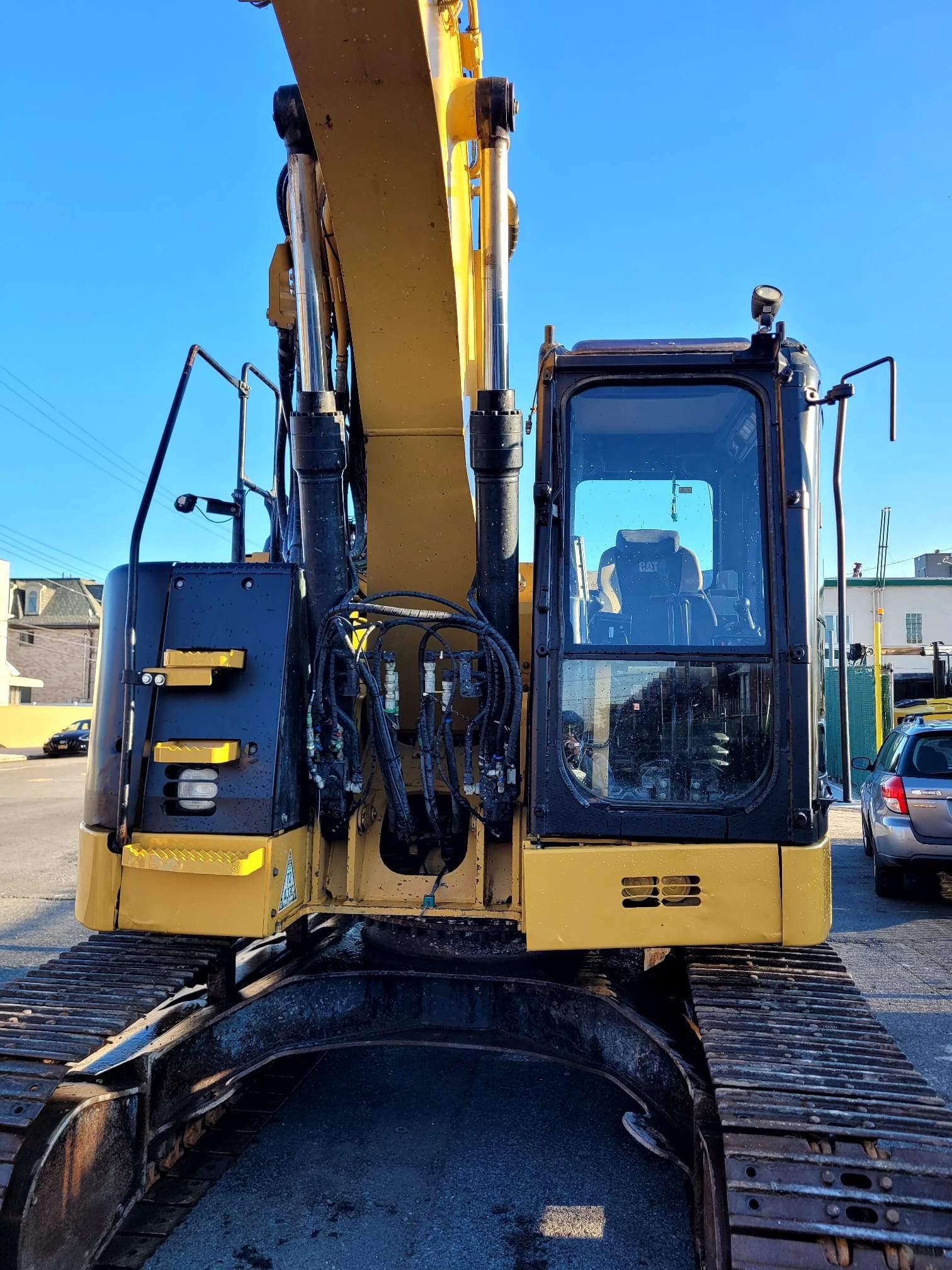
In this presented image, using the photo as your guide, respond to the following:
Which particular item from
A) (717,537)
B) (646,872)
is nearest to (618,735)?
(646,872)

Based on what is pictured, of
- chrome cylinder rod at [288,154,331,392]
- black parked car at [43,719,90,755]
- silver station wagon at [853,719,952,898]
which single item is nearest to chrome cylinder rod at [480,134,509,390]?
chrome cylinder rod at [288,154,331,392]

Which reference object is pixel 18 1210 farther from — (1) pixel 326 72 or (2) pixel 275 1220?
(1) pixel 326 72

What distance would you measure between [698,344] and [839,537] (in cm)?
92

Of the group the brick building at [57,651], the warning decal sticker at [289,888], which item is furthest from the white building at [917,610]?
the brick building at [57,651]

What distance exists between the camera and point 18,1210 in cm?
253

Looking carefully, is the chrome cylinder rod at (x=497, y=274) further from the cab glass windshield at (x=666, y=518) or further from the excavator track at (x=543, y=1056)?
the excavator track at (x=543, y=1056)

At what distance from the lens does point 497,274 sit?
3.68 metres

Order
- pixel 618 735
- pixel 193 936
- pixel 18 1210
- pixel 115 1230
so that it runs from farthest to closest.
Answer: pixel 193 936 → pixel 618 735 → pixel 115 1230 → pixel 18 1210

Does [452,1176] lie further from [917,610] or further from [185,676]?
[917,610]

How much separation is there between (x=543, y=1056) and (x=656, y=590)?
186 centimetres

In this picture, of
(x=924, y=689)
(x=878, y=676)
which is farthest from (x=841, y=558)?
(x=924, y=689)

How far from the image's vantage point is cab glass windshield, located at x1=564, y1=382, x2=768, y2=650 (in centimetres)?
348

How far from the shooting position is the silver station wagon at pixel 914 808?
8219 mm

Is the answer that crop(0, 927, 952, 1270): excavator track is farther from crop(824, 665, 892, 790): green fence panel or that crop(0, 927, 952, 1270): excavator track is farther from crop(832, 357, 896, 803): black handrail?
crop(824, 665, 892, 790): green fence panel
